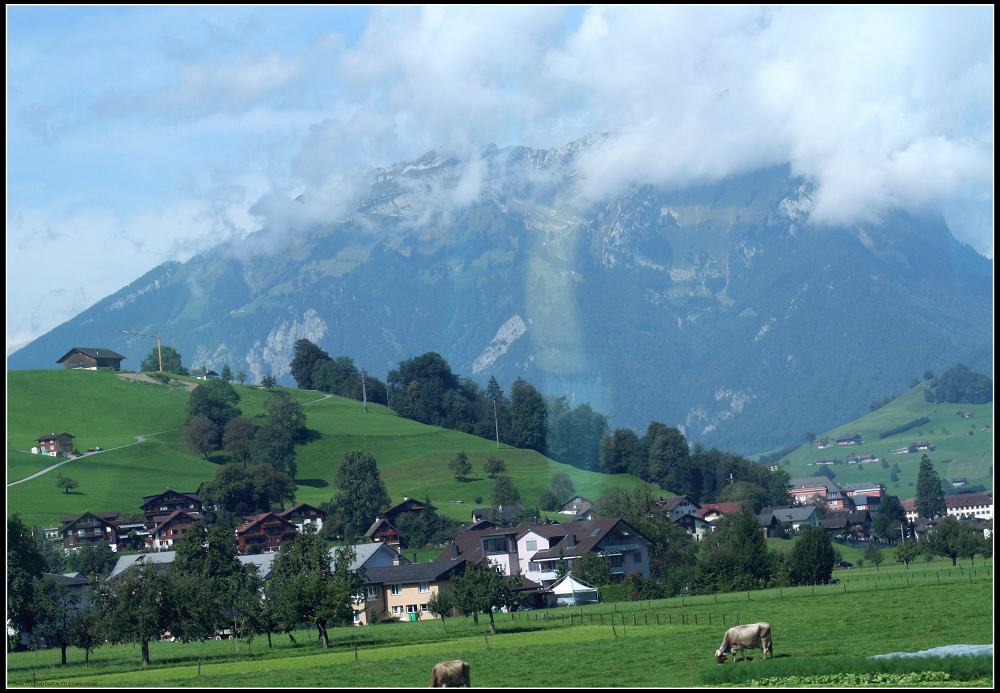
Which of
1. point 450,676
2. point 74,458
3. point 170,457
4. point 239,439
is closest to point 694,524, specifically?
point 239,439

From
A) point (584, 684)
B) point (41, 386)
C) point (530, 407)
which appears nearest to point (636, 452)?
point (530, 407)

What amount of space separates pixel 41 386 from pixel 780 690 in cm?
18201

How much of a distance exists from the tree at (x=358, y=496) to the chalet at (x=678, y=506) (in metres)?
32.2

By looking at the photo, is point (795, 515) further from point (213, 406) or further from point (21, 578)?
point (21, 578)

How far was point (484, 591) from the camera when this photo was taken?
6531cm

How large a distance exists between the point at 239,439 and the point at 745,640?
5388 inches

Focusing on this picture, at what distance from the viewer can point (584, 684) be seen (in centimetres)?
3622

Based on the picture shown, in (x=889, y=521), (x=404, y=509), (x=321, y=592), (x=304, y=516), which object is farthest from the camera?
(x=889, y=521)

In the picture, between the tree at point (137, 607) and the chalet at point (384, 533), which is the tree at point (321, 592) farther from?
the chalet at point (384, 533)

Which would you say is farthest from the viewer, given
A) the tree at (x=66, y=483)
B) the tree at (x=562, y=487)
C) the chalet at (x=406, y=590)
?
the tree at (x=562, y=487)

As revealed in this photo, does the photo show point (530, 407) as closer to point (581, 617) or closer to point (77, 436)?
point (77, 436)

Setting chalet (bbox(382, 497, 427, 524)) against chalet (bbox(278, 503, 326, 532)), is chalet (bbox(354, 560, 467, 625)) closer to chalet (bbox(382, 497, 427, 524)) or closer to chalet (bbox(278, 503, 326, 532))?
chalet (bbox(382, 497, 427, 524))

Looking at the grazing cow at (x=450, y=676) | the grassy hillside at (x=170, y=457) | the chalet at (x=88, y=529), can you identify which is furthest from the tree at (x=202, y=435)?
the grazing cow at (x=450, y=676)

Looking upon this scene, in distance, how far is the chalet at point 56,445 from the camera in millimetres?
165125
